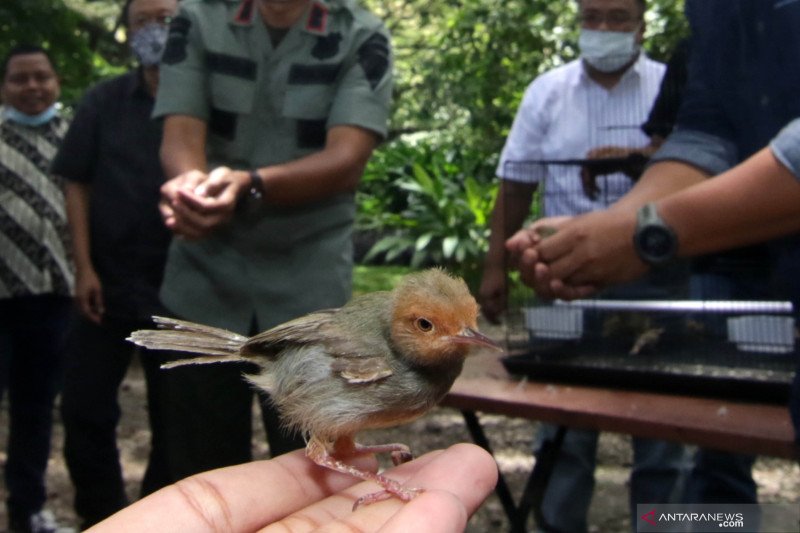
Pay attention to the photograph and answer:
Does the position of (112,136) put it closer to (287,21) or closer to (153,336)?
(287,21)

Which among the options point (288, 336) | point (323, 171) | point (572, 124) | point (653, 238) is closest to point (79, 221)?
point (323, 171)

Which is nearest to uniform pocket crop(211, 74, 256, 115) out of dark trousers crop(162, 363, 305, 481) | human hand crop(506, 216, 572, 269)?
dark trousers crop(162, 363, 305, 481)

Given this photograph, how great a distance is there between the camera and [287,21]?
2.64m

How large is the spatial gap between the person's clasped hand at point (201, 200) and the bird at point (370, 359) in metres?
0.63

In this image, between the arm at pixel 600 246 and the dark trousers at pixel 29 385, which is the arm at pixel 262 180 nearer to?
the arm at pixel 600 246

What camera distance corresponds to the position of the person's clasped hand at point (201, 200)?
2.30 meters

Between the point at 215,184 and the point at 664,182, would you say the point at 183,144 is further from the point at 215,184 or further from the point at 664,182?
the point at 664,182

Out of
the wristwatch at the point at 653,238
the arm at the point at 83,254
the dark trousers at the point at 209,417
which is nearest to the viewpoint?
the wristwatch at the point at 653,238

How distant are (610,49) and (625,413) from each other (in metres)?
1.64

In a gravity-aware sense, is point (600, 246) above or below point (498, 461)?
above

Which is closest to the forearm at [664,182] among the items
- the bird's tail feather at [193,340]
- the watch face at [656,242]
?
the watch face at [656,242]

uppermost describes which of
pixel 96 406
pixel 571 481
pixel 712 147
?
pixel 712 147

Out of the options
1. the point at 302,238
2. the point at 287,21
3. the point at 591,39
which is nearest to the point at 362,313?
the point at 302,238

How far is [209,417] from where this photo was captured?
256 centimetres
